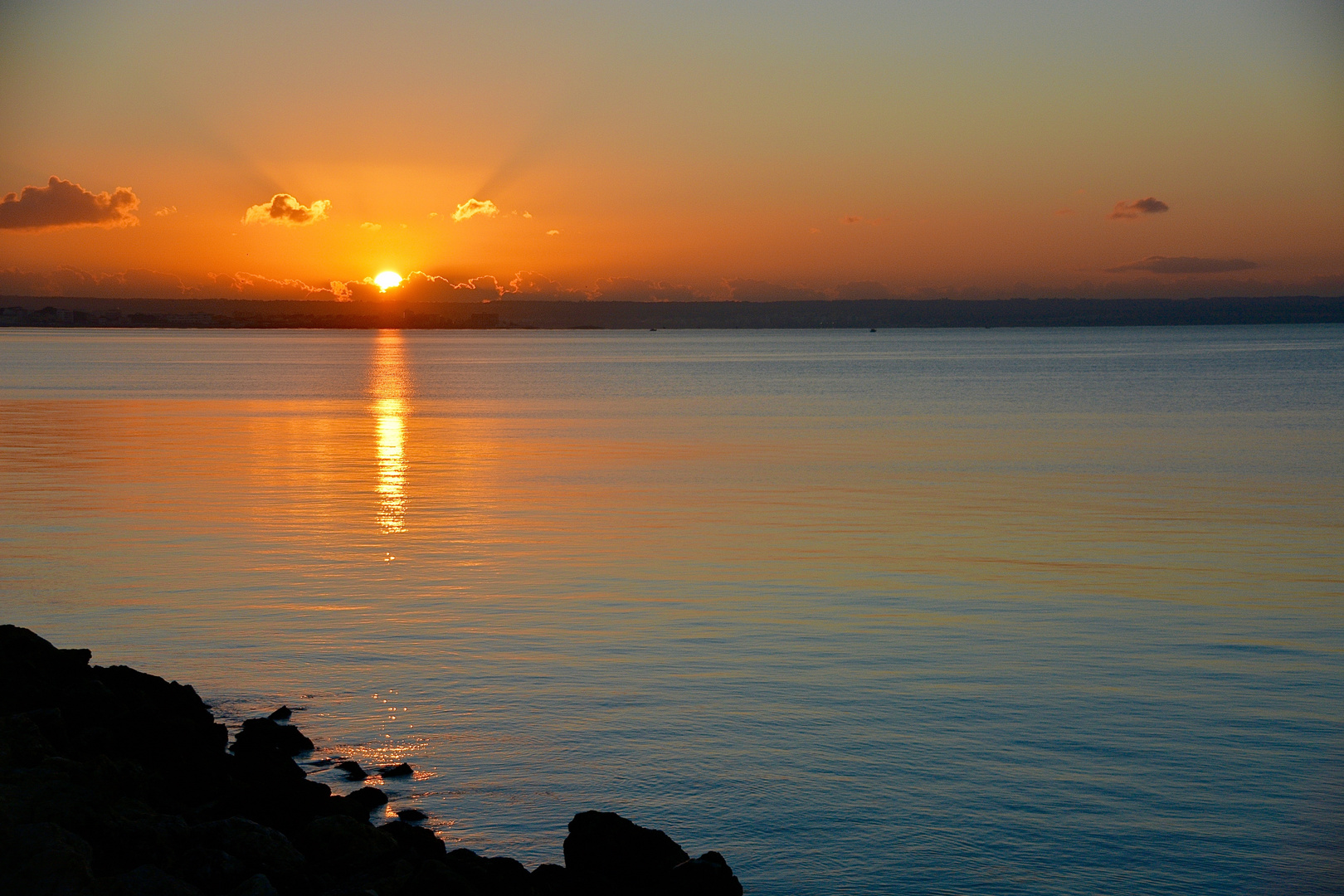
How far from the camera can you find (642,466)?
98.5ft

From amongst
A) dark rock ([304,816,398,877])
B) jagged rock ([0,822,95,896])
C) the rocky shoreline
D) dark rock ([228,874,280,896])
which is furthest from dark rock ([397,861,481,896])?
jagged rock ([0,822,95,896])

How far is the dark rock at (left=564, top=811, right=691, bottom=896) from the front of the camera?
7.17 metres

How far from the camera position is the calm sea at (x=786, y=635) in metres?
8.55

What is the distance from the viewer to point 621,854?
7254 mm

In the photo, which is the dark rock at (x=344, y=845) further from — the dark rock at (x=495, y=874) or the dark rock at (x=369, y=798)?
the dark rock at (x=369, y=798)

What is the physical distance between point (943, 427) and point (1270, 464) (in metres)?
13.6

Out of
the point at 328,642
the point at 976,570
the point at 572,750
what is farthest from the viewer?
the point at 976,570

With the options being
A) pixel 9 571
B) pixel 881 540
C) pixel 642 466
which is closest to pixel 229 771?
pixel 9 571

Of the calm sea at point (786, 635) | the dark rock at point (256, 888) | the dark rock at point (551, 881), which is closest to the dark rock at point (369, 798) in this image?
the calm sea at point (786, 635)

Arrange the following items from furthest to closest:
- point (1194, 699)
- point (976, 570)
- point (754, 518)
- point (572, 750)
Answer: point (754, 518) < point (976, 570) < point (1194, 699) < point (572, 750)

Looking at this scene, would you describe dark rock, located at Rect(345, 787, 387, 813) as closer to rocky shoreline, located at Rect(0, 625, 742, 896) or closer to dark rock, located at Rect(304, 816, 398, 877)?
rocky shoreline, located at Rect(0, 625, 742, 896)

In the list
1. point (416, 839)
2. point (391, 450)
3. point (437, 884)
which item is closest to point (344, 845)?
point (416, 839)

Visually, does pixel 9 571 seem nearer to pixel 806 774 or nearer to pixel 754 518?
pixel 754 518

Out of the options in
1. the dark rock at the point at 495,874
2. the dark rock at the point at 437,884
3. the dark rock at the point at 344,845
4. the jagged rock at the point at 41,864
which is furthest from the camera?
the dark rock at the point at 344,845
